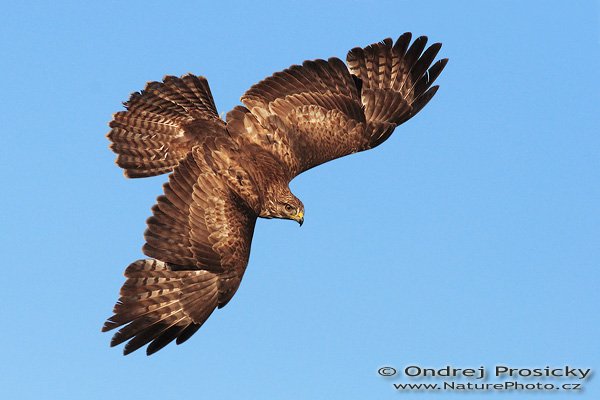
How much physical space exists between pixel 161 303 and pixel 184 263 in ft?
2.20

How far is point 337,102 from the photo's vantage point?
1850 cm

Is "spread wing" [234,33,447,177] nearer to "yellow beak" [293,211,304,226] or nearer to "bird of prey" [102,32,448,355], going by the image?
"bird of prey" [102,32,448,355]

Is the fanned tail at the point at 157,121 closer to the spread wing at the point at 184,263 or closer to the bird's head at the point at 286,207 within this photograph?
the spread wing at the point at 184,263

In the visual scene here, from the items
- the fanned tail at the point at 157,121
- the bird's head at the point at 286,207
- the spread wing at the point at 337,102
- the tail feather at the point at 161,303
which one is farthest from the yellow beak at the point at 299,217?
the fanned tail at the point at 157,121

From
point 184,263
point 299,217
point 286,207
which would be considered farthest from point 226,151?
point 184,263

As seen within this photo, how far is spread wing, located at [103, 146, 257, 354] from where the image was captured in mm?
15880

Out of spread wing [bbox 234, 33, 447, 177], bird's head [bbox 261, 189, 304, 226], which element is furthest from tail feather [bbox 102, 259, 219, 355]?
spread wing [bbox 234, 33, 447, 177]

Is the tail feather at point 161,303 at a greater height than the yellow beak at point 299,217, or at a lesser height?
lesser

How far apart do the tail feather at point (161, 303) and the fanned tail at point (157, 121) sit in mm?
2261

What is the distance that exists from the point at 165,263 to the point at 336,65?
460 cm

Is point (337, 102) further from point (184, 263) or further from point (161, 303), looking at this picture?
point (161, 303)

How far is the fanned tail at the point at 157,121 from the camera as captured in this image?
17.8 metres

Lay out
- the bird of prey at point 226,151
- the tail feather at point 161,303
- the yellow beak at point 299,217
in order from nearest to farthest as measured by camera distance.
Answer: the tail feather at point 161,303 < the bird of prey at point 226,151 < the yellow beak at point 299,217

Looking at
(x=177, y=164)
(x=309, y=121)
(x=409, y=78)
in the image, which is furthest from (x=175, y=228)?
(x=409, y=78)
